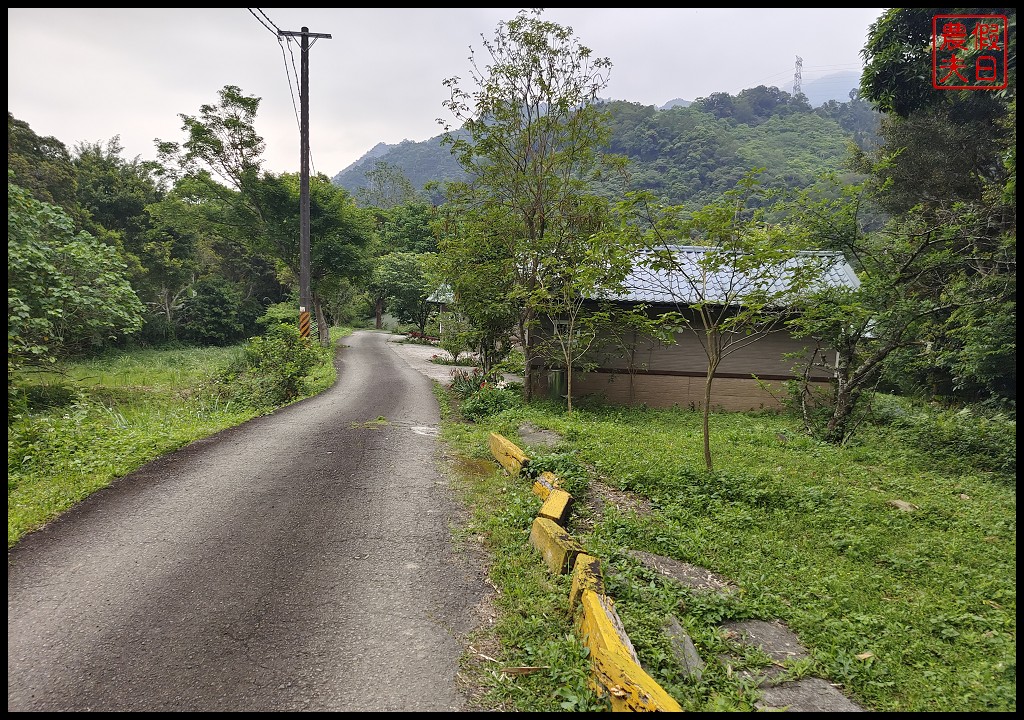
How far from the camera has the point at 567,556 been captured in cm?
360

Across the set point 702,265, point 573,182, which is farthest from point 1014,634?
point 573,182

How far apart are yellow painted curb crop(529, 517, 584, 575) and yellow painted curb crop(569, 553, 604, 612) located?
8 centimetres

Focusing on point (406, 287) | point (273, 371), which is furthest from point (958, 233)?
point (406, 287)

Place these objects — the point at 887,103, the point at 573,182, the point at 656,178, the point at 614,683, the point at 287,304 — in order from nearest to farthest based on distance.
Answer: the point at 614,683 → the point at 887,103 → the point at 573,182 → the point at 287,304 → the point at 656,178

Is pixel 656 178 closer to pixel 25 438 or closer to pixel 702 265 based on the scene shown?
pixel 702 265

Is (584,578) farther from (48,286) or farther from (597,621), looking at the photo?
(48,286)

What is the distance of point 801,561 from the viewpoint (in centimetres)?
394

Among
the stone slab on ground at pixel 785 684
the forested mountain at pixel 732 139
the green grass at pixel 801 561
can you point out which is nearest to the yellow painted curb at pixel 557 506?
the green grass at pixel 801 561

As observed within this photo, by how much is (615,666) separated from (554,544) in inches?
53.9

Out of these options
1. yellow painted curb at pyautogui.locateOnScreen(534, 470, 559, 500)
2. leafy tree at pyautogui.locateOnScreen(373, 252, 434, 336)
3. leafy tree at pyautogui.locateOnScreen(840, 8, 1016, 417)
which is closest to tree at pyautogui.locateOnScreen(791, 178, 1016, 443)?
leafy tree at pyautogui.locateOnScreen(840, 8, 1016, 417)

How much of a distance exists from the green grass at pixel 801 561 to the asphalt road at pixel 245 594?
1.75 ft

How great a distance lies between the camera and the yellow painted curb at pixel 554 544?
361 cm

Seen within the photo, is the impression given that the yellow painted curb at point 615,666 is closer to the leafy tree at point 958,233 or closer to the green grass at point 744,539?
the green grass at point 744,539

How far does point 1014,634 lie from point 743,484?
2.45 meters
